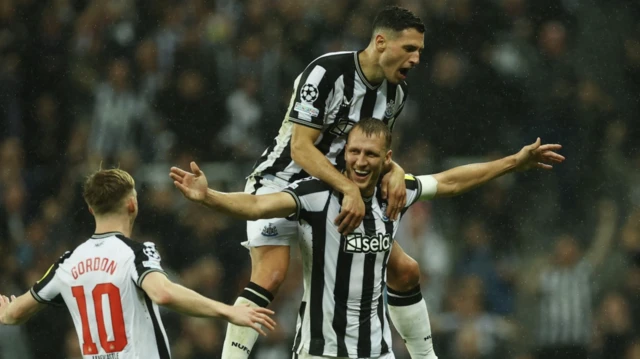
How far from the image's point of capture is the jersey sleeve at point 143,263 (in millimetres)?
3846

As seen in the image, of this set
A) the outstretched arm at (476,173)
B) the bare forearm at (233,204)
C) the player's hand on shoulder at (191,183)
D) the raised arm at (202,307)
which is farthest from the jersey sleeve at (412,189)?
the raised arm at (202,307)

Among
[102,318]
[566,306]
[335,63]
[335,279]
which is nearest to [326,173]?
[335,279]

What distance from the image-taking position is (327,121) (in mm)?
4781

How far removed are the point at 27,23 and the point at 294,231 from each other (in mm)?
4273

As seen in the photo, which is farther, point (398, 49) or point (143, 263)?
point (398, 49)

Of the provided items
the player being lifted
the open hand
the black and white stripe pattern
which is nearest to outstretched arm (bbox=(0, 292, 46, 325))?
the player being lifted

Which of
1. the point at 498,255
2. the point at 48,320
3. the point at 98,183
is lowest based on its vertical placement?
the point at 48,320

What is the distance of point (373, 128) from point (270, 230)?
701mm

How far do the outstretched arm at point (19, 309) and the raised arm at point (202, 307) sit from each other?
52 centimetres

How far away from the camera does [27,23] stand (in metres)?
8.27

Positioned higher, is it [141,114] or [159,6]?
[159,6]

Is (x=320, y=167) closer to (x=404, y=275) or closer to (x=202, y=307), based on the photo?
(x=404, y=275)

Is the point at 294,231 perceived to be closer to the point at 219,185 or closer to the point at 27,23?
the point at 219,185

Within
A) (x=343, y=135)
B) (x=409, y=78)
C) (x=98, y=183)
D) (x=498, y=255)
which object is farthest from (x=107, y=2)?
(x=98, y=183)
